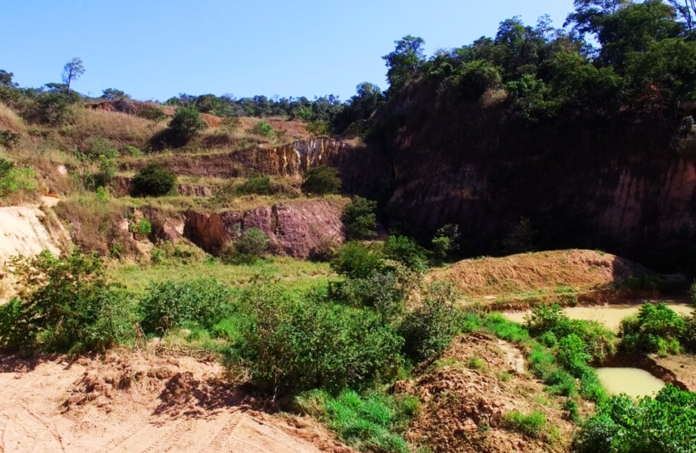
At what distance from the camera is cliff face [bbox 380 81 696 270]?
2038 cm

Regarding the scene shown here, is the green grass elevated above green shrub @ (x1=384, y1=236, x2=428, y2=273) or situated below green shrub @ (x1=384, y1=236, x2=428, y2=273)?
below

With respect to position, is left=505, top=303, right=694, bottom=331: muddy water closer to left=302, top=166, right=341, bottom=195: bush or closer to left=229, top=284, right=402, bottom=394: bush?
left=229, top=284, right=402, bottom=394: bush

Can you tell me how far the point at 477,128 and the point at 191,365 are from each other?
2191 centimetres

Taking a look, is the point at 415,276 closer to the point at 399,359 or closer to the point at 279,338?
the point at 399,359

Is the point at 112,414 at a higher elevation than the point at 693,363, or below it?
below

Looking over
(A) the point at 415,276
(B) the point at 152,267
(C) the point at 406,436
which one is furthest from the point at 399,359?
(B) the point at 152,267

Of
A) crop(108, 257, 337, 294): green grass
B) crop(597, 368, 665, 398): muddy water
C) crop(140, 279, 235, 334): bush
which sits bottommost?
crop(108, 257, 337, 294): green grass

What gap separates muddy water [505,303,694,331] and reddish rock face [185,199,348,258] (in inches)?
450

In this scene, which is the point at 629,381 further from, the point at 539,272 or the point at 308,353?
the point at 539,272

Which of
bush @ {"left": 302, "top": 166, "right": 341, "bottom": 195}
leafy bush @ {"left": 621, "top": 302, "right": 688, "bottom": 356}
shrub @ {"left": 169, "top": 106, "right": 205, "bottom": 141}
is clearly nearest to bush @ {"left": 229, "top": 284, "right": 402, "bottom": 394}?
leafy bush @ {"left": 621, "top": 302, "right": 688, "bottom": 356}

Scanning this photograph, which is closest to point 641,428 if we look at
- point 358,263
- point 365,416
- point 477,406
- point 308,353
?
point 477,406

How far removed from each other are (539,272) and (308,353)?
1156 cm

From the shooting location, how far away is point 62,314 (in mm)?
9828

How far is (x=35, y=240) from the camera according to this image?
650 inches
